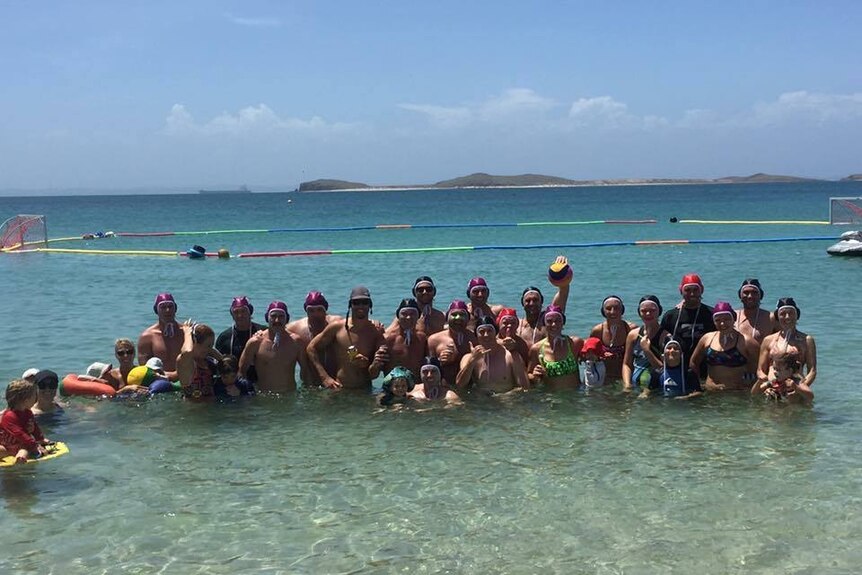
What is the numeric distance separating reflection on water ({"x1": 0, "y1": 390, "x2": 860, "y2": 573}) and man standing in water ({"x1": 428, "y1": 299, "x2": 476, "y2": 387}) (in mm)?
460

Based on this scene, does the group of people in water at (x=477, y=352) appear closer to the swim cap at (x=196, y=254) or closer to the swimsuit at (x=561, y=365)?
the swimsuit at (x=561, y=365)

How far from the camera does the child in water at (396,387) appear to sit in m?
8.38

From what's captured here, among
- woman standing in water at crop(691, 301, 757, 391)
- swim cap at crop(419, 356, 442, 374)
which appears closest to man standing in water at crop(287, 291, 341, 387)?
swim cap at crop(419, 356, 442, 374)

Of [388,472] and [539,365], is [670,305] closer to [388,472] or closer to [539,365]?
[539,365]

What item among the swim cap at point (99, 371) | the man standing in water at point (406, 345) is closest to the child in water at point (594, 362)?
the man standing in water at point (406, 345)

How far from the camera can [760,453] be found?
6969 mm

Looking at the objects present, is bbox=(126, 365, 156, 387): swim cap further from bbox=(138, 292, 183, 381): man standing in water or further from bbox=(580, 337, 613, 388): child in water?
bbox=(580, 337, 613, 388): child in water

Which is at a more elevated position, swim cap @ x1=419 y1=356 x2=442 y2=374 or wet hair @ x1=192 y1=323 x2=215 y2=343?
wet hair @ x1=192 y1=323 x2=215 y2=343

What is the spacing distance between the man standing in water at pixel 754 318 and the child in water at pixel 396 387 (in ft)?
10.7

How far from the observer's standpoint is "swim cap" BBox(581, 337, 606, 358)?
891cm

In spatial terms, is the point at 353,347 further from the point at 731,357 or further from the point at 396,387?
the point at 731,357

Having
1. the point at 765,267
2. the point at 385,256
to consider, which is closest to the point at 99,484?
the point at 765,267

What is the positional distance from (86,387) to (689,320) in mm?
6101

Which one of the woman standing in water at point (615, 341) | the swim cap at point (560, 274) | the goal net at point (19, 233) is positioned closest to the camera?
the woman standing in water at point (615, 341)
